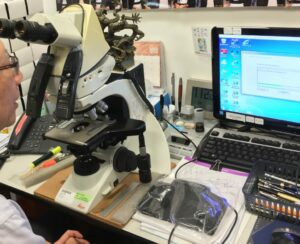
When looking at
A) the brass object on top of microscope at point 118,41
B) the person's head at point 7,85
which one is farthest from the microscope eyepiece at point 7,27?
the brass object on top of microscope at point 118,41

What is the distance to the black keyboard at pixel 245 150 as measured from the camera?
115 cm

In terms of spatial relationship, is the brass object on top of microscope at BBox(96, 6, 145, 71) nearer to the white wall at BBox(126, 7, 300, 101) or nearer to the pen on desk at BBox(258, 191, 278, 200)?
the white wall at BBox(126, 7, 300, 101)

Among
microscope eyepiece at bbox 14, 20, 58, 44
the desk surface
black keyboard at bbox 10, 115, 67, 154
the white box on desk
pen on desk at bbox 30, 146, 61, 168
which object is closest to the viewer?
microscope eyepiece at bbox 14, 20, 58, 44

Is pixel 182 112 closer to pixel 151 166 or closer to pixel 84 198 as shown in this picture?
pixel 151 166

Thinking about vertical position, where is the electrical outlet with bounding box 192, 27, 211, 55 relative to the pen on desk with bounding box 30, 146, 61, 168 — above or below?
above

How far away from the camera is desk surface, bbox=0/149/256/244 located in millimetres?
923

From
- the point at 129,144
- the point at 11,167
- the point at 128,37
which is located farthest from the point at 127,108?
the point at 11,167

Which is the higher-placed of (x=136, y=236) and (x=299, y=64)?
(x=299, y=64)

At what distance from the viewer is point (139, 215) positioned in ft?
3.29

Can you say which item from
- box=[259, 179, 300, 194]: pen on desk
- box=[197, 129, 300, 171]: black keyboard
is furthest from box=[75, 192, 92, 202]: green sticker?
box=[259, 179, 300, 194]: pen on desk

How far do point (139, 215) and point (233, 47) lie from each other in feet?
2.23

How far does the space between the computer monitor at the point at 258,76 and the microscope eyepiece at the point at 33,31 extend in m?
0.63

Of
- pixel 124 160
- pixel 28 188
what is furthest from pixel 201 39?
pixel 28 188

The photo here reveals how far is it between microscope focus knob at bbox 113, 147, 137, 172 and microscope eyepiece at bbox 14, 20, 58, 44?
44cm
